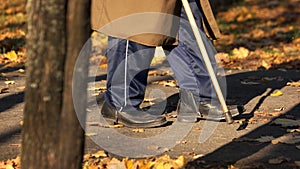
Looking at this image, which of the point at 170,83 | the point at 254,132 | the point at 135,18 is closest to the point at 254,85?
the point at 170,83

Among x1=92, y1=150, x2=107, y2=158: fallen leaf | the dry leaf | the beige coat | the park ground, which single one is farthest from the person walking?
the dry leaf

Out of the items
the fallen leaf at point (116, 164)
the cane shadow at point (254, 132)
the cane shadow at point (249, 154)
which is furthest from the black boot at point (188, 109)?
the fallen leaf at point (116, 164)

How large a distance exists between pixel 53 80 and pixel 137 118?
2.23 metres

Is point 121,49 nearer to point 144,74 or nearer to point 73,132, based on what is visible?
point 144,74

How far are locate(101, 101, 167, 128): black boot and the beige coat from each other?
1.84ft

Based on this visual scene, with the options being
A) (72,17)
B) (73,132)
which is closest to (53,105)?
(73,132)

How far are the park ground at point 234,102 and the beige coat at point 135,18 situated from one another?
687mm

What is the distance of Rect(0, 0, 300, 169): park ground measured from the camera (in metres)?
4.36

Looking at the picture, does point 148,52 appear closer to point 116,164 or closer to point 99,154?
point 99,154

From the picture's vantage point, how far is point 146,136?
498 cm

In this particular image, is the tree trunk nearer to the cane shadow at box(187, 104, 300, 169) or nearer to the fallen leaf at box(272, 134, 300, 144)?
the cane shadow at box(187, 104, 300, 169)

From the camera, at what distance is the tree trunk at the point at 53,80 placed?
2959 millimetres

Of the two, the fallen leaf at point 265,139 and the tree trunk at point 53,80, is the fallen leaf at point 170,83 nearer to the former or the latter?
the fallen leaf at point 265,139

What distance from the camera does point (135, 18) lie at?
4.93 m
